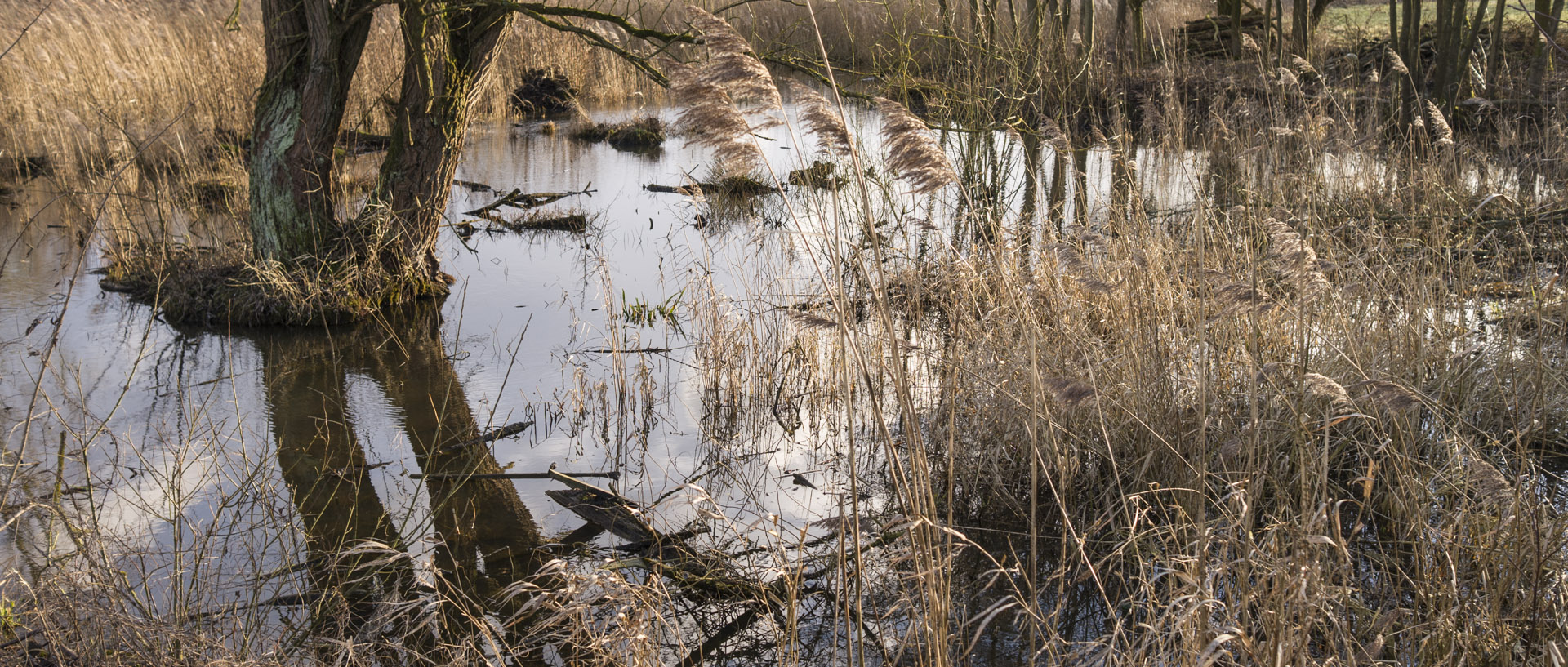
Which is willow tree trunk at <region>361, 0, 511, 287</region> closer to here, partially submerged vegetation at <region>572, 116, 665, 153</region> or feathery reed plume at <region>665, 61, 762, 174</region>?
feathery reed plume at <region>665, 61, 762, 174</region>

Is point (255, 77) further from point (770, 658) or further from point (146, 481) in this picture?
point (770, 658)

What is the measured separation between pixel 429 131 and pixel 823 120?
4459mm

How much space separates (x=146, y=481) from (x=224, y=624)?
1158mm

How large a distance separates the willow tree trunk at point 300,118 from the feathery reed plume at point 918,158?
4206 millimetres

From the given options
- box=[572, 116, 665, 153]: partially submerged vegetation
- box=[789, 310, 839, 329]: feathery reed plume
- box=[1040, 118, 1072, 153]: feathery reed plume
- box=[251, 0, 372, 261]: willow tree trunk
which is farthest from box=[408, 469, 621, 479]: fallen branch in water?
box=[572, 116, 665, 153]: partially submerged vegetation

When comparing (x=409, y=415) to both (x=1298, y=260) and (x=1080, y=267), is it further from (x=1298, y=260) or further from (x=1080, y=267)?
(x=1298, y=260)

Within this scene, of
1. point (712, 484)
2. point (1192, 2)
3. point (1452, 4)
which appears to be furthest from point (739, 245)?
point (1192, 2)

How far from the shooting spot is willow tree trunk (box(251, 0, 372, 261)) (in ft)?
17.5

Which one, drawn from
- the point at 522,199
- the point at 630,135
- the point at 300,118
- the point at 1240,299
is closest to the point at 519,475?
the point at 1240,299

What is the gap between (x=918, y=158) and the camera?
6.30ft

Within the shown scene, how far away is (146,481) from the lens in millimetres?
3527

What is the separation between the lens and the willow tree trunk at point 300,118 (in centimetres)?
534

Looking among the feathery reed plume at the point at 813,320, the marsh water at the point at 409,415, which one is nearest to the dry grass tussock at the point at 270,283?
the marsh water at the point at 409,415

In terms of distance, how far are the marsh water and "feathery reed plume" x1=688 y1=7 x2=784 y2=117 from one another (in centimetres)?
33
